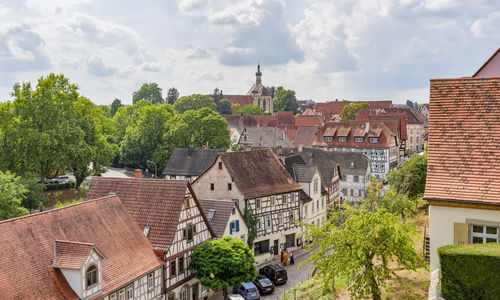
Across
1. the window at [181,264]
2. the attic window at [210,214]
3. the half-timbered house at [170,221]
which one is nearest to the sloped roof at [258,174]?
the attic window at [210,214]

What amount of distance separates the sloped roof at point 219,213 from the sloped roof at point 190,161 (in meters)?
21.8

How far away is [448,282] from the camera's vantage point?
13078 mm

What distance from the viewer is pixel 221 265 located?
86.9 ft

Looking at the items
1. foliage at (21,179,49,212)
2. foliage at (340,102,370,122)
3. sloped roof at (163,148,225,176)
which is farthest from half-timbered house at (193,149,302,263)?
foliage at (340,102,370,122)

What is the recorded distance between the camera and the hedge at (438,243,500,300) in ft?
40.5

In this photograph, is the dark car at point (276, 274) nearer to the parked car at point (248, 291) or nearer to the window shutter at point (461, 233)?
the parked car at point (248, 291)

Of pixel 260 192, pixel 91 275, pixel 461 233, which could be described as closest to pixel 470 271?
pixel 461 233

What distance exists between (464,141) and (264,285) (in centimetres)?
1790

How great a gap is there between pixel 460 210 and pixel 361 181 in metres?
44.7

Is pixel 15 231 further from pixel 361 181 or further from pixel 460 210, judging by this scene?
pixel 361 181

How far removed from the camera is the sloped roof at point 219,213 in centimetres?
3212

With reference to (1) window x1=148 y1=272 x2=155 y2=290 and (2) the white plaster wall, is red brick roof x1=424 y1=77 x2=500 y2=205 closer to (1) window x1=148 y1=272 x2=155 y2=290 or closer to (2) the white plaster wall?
(2) the white plaster wall

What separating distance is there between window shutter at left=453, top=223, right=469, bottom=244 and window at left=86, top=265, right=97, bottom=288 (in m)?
14.6

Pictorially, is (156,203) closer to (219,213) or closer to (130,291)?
(130,291)
